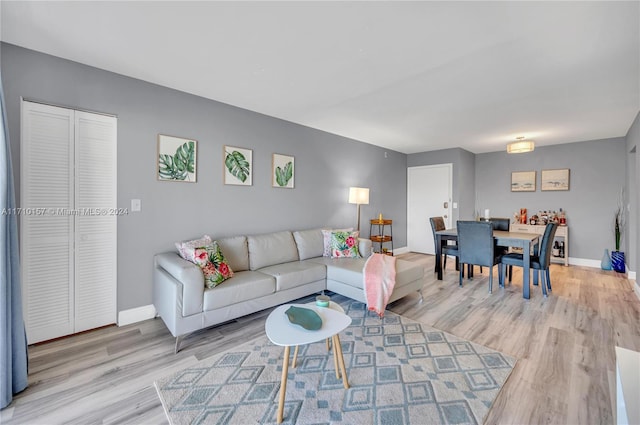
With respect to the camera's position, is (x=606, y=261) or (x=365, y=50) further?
(x=606, y=261)

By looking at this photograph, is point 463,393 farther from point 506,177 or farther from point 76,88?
point 506,177

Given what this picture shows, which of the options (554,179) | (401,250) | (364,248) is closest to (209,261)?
(364,248)

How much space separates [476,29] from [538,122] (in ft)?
9.25

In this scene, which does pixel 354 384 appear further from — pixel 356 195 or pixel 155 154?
pixel 356 195

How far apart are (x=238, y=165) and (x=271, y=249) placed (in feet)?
3.60

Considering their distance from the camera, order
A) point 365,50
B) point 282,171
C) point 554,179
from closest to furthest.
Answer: point 365,50 → point 282,171 → point 554,179

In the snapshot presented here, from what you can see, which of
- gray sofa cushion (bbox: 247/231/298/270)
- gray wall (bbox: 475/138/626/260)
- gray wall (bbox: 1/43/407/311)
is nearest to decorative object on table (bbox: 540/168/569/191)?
gray wall (bbox: 475/138/626/260)

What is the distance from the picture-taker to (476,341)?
91.7 inches

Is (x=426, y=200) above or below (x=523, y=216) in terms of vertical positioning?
above

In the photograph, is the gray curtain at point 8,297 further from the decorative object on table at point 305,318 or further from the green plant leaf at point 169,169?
the decorative object on table at point 305,318

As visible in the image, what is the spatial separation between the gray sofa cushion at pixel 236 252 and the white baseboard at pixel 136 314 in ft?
2.77

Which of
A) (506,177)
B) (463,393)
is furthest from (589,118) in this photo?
(463,393)

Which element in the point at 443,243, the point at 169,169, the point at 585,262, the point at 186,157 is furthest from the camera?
the point at 585,262

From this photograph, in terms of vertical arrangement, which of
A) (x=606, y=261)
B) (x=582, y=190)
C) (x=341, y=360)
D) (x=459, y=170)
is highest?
(x=459, y=170)
